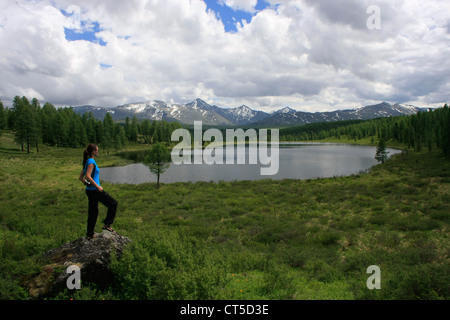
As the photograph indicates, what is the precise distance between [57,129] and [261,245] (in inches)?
3986

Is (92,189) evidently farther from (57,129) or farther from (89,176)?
(57,129)

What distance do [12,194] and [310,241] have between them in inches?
1186

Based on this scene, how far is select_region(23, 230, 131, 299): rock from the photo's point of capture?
19.3 feet

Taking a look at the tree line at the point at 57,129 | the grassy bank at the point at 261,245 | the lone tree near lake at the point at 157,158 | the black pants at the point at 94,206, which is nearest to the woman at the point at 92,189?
the black pants at the point at 94,206

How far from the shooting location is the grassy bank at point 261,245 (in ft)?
20.2

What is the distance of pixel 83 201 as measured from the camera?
953 inches

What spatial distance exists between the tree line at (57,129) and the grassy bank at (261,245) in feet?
170

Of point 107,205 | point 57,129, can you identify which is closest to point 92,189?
point 107,205

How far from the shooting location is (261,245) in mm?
12469

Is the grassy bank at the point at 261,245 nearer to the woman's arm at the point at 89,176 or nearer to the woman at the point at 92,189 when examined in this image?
the woman at the point at 92,189
